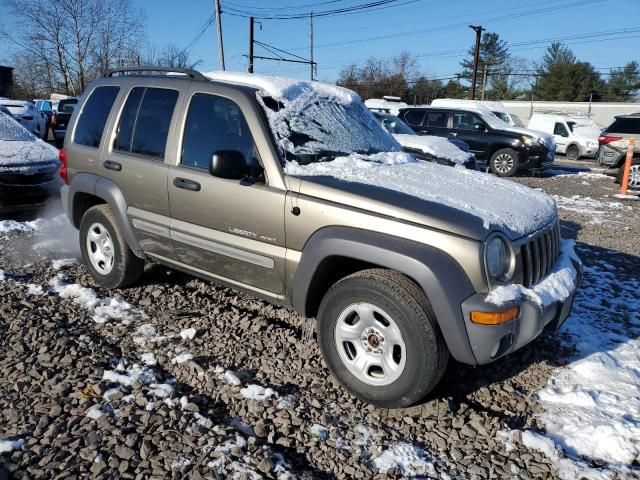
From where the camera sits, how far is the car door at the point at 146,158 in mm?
4004

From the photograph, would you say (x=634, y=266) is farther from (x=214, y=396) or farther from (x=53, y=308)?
(x=53, y=308)

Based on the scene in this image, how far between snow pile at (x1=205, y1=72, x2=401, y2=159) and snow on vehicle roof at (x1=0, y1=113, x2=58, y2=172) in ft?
14.0

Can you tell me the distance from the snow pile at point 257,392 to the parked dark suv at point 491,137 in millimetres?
12918

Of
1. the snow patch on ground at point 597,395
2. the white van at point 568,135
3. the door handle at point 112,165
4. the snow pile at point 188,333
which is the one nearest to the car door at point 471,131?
the white van at point 568,135

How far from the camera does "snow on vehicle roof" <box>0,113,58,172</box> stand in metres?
7.00

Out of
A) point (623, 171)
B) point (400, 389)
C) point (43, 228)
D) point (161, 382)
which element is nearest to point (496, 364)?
point (400, 389)

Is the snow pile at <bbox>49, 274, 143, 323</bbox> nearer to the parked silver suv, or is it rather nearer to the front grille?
the parked silver suv

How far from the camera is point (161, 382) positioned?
10.8 ft

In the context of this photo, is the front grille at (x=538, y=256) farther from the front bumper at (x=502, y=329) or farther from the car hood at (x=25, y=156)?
the car hood at (x=25, y=156)

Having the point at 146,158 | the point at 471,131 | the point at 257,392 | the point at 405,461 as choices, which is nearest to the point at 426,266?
the point at 405,461

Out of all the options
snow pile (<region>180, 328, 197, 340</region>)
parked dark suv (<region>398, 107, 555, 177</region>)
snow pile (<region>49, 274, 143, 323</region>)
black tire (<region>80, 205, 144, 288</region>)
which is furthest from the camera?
parked dark suv (<region>398, 107, 555, 177</region>)

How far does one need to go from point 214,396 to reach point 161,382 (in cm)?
38

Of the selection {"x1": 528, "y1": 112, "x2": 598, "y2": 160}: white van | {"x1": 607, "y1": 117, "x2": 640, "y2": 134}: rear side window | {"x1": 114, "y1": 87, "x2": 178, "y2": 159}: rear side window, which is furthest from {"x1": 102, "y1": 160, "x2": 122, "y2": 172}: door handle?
{"x1": 528, "y1": 112, "x2": 598, "y2": 160}: white van

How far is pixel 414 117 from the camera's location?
51.3 ft
